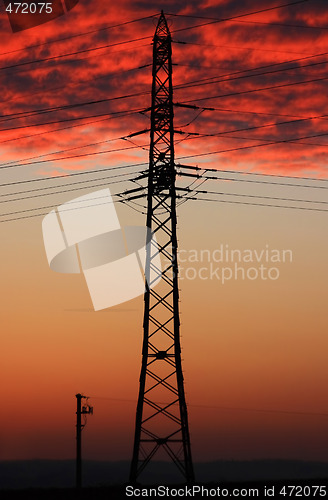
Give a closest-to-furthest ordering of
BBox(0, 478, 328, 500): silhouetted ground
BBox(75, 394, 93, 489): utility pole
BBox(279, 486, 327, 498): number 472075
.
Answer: BBox(0, 478, 328, 500): silhouetted ground → BBox(279, 486, 327, 498): number 472075 → BBox(75, 394, 93, 489): utility pole

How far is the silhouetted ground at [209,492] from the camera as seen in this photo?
47.3 meters

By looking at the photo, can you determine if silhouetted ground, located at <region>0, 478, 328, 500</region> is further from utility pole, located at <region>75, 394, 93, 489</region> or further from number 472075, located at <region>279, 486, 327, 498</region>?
utility pole, located at <region>75, 394, 93, 489</region>

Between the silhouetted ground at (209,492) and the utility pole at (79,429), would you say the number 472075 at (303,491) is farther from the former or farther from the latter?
the utility pole at (79,429)

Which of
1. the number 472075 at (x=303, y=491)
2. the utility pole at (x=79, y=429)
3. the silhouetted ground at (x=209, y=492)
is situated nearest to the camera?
the silhouetted ground at (x=209, y=492)

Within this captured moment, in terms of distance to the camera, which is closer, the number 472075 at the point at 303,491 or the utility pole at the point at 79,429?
the number 472075 at the point at 303,491

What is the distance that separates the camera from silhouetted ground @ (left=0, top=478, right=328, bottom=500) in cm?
4731

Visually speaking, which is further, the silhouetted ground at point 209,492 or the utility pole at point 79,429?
the utility pole at point 79,429

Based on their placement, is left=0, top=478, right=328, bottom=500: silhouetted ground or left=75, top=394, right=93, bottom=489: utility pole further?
left=75, top=394, right=93, bottom=489: utility pole

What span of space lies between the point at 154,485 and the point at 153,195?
16.0m

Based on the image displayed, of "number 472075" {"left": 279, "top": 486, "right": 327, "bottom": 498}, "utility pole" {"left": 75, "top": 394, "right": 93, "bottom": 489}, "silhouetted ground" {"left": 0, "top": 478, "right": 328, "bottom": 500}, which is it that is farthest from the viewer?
"utility pole" {"left": 75, "top": 394, "right": 93, "bottom": 489}

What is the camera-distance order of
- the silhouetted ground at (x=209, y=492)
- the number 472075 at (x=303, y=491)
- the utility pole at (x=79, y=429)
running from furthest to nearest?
the utility pole at (x=79, y=429), the number 472075 at (x=303, y=491), the silhouetted ground at (x=209, y=492)

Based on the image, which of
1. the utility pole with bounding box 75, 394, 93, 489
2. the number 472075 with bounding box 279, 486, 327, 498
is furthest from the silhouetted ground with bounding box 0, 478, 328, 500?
the utility pole with bounding box 75, 394, 93, 489

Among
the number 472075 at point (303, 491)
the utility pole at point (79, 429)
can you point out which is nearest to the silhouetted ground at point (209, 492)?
the number 472075 at point (303, 491)

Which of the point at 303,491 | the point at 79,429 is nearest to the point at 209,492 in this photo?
the point at 303,491
